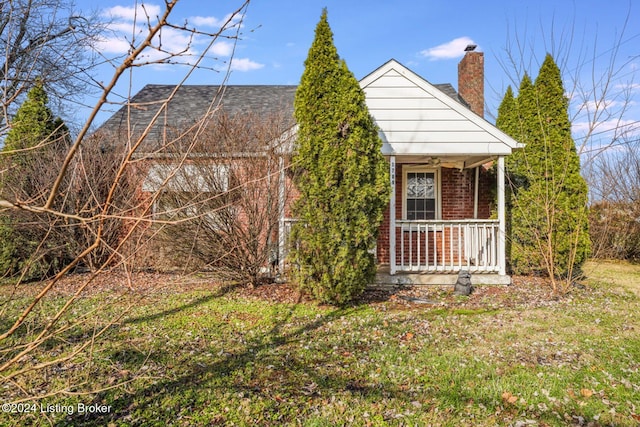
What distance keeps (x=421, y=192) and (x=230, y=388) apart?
325 inches

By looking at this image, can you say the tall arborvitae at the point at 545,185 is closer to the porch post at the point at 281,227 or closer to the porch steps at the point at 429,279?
the porch steps at the point at 429,279

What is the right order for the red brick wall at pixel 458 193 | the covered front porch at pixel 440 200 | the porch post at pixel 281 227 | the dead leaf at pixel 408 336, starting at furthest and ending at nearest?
A: the red brick wall at pixel 458 193
the covered front porch at pixel 440 200
the porch post at pixel 281 227
the dead leaf at pixel 408 336

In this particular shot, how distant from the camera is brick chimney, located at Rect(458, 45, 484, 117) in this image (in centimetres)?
1323

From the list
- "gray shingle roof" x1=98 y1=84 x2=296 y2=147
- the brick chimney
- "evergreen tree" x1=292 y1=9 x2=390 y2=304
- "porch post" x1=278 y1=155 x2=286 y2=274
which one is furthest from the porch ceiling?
"gray shingle roof" x1=98 y1=84 x2=296 y2=147

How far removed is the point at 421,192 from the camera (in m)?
10.8

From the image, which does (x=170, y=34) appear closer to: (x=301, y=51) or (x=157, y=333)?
(x=157, y=333)

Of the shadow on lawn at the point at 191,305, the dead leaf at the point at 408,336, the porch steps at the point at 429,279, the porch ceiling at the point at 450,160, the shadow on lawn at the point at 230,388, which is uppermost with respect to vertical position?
the porch ceiling at the point at 450,160

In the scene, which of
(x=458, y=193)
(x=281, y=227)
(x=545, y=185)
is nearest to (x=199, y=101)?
(x=281, y=227)

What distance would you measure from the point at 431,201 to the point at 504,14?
467 cm

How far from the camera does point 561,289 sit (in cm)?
743

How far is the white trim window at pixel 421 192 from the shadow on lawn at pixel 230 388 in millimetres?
7057

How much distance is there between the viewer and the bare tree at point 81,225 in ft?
4.42

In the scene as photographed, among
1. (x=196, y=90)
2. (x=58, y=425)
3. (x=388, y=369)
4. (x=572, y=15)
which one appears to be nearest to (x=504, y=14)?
(x=572, y=15)

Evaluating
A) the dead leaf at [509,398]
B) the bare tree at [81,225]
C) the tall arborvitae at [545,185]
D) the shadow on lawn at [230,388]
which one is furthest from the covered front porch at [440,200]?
the bare tree at [81,225]
